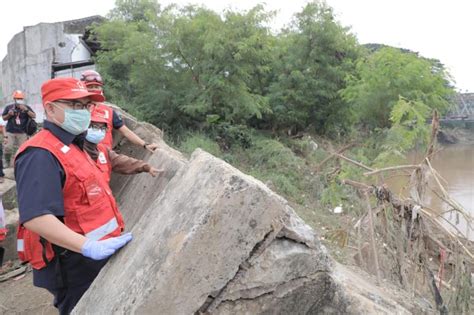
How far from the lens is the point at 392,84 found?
11.3 m

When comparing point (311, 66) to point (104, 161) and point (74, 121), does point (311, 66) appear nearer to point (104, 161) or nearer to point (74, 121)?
point (104, 161)

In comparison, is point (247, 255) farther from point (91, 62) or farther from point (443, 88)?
point (91, 62)

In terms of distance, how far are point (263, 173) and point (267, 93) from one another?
16.1 feet

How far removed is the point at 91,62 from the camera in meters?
14.1

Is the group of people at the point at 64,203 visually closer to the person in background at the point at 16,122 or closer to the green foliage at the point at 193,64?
the person in background at the point at 16,122

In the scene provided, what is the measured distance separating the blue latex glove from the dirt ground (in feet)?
7.04

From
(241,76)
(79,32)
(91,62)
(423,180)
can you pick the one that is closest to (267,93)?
(241,76)

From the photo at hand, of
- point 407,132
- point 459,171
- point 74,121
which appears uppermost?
point 74,121

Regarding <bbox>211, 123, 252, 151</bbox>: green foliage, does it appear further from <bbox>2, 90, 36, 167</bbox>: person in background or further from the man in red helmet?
the man in red helmet

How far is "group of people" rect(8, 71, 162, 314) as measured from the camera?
1.62 metres

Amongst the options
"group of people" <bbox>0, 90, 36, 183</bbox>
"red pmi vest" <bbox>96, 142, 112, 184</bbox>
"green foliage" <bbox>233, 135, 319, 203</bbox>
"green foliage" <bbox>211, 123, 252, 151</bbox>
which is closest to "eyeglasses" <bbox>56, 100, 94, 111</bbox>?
"red pmi vest" <bbox>96, 142, 112, 184</bbox>

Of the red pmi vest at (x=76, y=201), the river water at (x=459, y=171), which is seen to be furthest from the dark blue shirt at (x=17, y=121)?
the river water at (x=459, y=171)

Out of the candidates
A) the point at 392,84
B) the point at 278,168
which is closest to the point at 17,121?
the point at 278,168

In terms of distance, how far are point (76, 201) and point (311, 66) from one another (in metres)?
12.5
